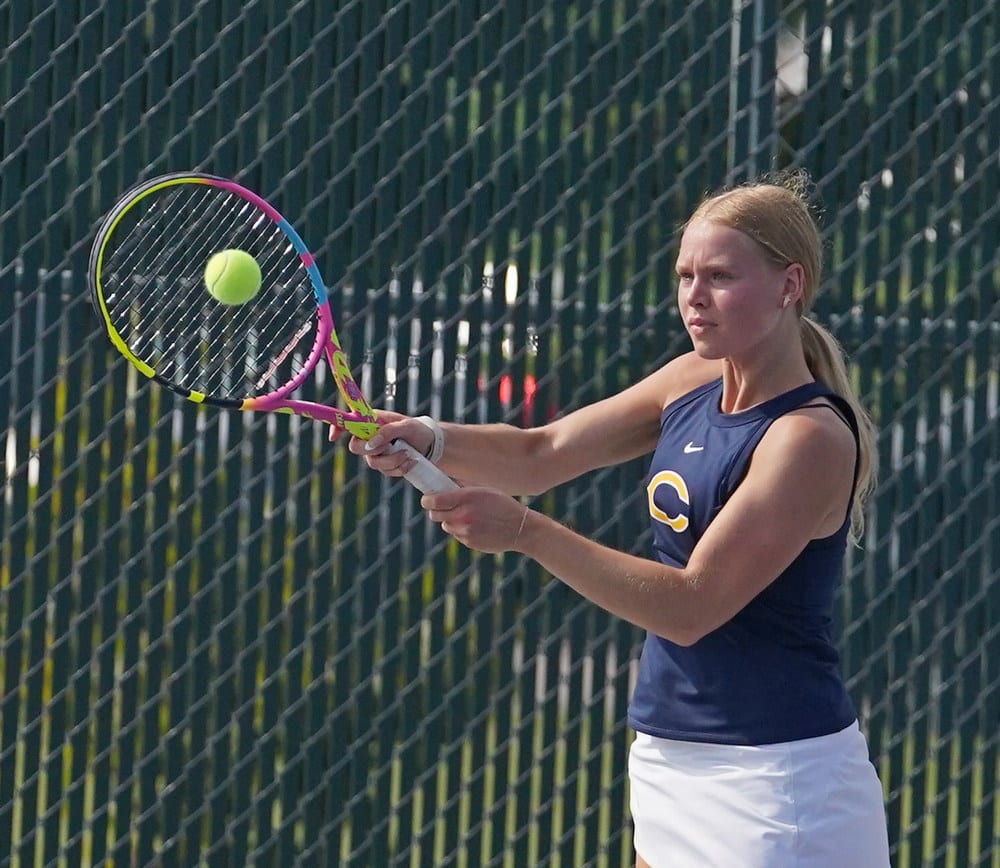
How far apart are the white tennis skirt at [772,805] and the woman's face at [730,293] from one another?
59 cm

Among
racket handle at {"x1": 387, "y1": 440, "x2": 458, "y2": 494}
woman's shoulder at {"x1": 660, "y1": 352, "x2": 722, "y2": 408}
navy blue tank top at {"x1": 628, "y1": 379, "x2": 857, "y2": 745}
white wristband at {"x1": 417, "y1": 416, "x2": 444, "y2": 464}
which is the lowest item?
navy blue tank top at {"x1": 628, "y1": 379, "x2": 857, "y2": 745}

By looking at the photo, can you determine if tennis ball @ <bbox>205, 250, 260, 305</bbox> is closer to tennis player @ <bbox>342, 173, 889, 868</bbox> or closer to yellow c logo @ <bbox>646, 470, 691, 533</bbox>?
tennis player @ <bbox>342, 173, 889, 868</bbox>

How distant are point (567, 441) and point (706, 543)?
55cm

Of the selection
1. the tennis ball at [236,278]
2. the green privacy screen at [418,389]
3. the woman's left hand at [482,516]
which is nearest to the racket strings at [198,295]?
the green privacy screen at [418,389]

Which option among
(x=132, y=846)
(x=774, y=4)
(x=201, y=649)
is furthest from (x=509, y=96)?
(x=132, y=846)

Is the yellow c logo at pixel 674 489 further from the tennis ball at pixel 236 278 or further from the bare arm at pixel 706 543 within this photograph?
the tennis ball at pixel 236 278

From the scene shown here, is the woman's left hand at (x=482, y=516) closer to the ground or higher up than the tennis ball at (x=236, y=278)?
closer to the ground

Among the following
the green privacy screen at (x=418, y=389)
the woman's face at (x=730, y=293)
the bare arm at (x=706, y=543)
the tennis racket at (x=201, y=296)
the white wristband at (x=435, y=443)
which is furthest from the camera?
the green privacy screen at (x=418, y=389)

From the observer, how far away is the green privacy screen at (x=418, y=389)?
3.21m

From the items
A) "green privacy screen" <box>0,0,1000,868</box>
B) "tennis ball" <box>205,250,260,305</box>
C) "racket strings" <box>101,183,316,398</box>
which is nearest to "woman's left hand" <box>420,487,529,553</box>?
"tennis ball" <box>205,250,260,305</box>

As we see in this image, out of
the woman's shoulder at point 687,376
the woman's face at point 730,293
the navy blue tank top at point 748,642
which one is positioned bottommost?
the navy blue tank top at point 748,642

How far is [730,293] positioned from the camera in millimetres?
2184

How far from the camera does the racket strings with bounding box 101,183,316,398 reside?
292cm

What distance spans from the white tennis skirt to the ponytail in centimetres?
37
